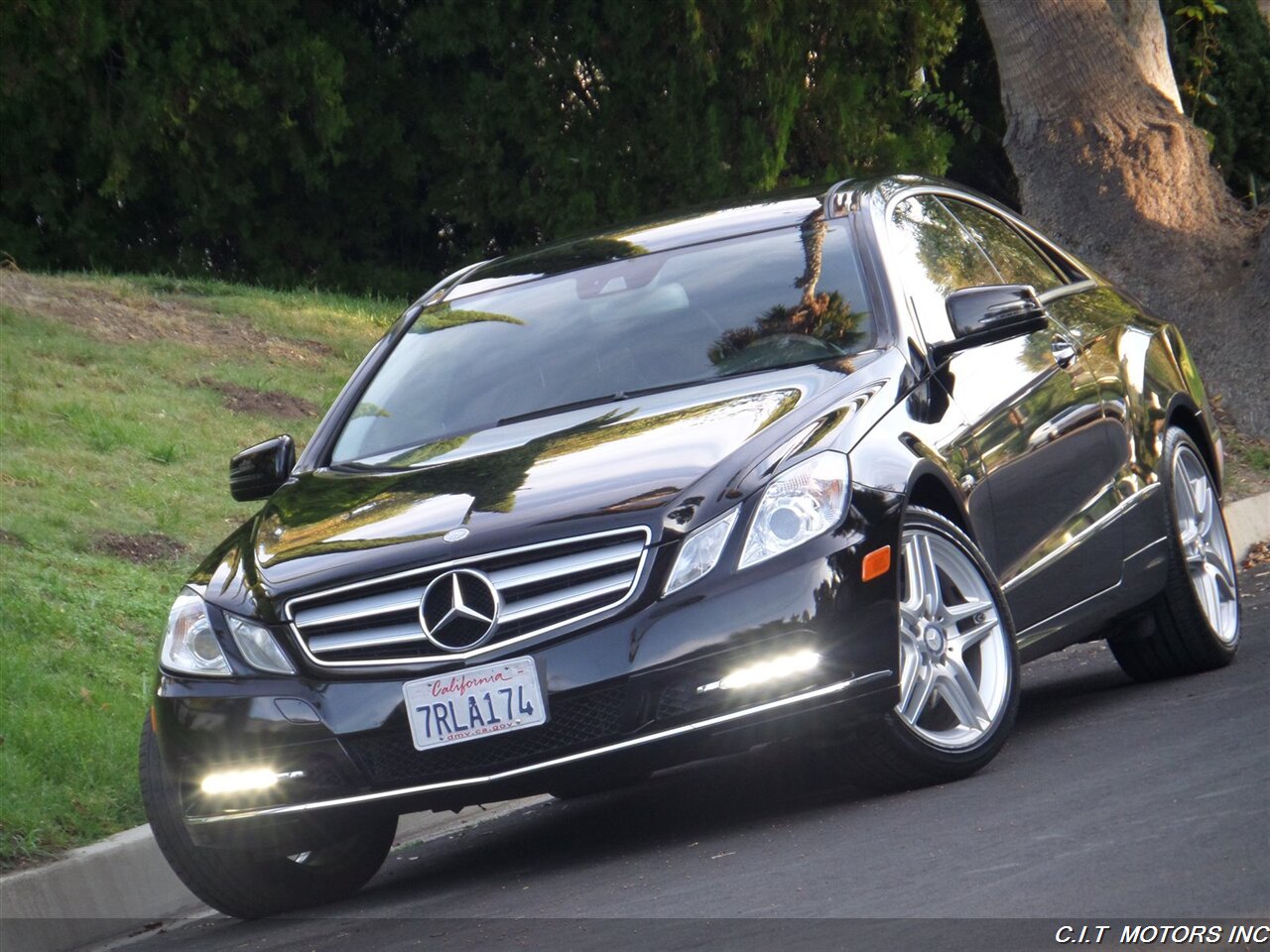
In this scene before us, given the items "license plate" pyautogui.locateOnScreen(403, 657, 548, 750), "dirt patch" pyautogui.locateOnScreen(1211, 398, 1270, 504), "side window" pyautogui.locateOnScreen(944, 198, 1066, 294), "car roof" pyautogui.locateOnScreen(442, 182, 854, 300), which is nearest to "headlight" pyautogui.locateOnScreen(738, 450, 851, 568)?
"license plate" pyautogui.locateOnScreen(403, 657, 548, 750)

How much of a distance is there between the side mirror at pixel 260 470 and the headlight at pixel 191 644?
0.85m

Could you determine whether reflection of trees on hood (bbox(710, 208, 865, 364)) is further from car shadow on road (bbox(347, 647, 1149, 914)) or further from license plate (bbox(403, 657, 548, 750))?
license plate (bbox(403, 657, 548, 750))

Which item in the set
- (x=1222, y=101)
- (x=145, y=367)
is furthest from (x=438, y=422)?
(x=1222, y=101)

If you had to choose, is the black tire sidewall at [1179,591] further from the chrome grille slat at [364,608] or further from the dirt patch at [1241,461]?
the dirt patch at [1241,461]

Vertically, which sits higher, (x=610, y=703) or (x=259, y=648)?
(x=259, y=648)

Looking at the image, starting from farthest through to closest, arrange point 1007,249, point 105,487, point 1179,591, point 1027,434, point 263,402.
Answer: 1. point 263,402
2. point 105,487
3. point 1007,249
4. point 1179,591
5. point 1027,434

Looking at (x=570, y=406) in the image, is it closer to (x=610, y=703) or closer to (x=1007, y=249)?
(x=610, y=703)

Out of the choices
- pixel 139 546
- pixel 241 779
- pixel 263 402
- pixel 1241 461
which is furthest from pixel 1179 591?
pixel 263 402

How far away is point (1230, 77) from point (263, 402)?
468 inches

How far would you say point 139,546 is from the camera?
9938 mm

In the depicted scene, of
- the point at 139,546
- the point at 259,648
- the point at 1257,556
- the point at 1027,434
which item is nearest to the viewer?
the point at 259,648

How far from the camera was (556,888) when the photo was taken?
4.99m

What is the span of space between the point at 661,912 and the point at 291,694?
1.15 metres

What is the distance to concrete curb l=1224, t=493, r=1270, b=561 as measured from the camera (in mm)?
10297
